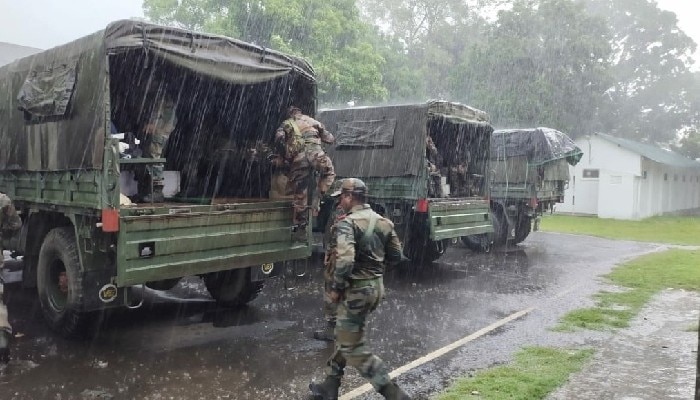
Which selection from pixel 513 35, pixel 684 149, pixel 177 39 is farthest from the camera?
pixel 684 149

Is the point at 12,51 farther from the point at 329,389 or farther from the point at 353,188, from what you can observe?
the point at 329,389

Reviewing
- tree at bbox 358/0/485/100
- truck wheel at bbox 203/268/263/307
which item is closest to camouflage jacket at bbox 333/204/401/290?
truck wheel at bbox 203/268/263/307

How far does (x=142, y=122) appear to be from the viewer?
23.1ft

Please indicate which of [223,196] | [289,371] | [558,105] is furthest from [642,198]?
[289,371]

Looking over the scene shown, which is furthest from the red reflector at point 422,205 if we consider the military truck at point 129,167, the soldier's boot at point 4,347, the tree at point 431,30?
Answer: the tree at point 431,30

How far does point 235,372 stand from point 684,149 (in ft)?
105

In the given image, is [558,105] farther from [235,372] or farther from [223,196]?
[235,372]

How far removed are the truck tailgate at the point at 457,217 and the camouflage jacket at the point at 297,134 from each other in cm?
293

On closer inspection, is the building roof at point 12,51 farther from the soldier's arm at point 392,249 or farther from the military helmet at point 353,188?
the soldier's arm at point 392,249

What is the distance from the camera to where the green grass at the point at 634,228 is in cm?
1611

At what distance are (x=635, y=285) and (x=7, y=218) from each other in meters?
8.11

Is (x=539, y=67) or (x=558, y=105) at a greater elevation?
(x=539, y=67)

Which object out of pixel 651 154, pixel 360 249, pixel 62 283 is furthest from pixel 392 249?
pixel 651 154

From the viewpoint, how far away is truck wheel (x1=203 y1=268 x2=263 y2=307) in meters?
6.55
